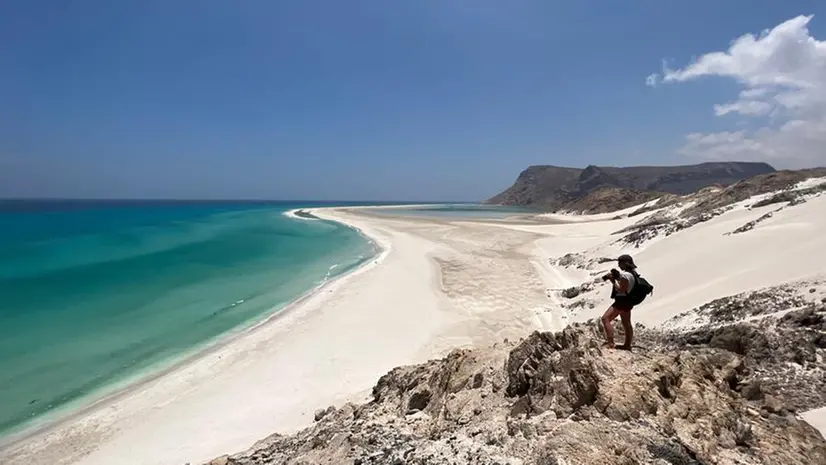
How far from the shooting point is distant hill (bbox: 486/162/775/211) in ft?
473

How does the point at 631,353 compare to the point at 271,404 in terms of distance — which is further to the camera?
the point at 271,404

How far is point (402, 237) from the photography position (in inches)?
1658

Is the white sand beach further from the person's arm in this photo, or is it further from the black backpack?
the person's arm

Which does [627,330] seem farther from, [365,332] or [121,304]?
[121,304]

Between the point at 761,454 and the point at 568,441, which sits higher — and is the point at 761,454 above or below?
below

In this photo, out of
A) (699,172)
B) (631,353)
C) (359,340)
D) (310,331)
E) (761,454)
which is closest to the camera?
(761,454)

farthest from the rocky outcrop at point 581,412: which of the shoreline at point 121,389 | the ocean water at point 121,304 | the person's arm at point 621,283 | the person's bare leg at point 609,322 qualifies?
the ocean water at point 121,304

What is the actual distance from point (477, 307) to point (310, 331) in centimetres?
626

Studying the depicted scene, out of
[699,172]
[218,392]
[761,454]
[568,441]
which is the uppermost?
[699,172]

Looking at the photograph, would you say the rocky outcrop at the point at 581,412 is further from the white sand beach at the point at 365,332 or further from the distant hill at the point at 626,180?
the distant hill at the point at 626,180

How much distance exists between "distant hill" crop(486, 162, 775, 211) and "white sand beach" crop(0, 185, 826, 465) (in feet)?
394

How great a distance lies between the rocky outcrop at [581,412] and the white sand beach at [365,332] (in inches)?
40.7

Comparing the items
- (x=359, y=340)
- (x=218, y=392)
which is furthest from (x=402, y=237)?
(x=218, y=392)

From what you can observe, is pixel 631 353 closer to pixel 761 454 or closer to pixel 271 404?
pixel 761 454
